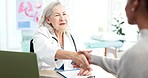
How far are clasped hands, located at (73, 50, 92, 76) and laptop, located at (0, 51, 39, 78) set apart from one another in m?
0.35

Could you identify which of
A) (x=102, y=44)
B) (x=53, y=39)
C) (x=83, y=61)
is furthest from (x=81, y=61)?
(x=102, y=44)

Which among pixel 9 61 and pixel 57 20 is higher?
pixel 57 20

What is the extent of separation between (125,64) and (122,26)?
3511 mm

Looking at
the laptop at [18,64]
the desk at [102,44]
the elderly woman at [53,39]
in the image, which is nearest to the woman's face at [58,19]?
the elderly woman at [53,39]

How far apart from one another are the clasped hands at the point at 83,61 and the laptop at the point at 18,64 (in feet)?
1.16

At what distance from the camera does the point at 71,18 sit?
3.80 metres

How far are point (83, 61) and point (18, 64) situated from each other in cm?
43

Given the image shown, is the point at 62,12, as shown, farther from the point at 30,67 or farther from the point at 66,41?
the point at 30,67

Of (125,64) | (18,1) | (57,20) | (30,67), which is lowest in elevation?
(30,67)

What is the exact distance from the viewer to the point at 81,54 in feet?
5.05

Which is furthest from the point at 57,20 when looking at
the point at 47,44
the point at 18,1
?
the point at 18,1

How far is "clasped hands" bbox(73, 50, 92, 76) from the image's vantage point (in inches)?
58.2

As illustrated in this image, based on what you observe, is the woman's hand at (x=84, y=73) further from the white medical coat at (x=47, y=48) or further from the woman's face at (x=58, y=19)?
the woman's face at (x=58, y=19)

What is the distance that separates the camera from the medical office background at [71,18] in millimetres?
3680
